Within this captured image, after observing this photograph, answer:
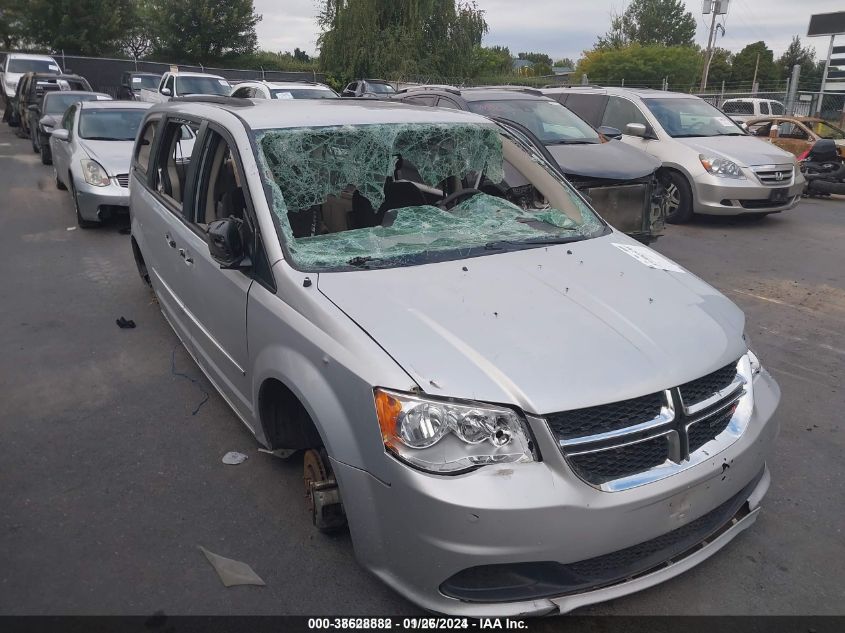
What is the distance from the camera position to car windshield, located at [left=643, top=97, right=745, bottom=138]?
1081 cm

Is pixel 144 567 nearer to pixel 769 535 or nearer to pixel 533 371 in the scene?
pixel 533 371

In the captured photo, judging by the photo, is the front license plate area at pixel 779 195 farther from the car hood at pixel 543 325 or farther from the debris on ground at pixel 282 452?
the debris on ground at pixel 282 452

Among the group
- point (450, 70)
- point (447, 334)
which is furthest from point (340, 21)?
point (447, 334)

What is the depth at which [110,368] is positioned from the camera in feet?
16.7

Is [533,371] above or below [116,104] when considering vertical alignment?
below

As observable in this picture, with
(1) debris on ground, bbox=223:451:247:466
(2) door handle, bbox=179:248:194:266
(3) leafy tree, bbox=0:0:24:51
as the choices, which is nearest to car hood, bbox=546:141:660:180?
(2) door handle, bbox=179:248:194:266

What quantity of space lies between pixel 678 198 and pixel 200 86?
13.1 m

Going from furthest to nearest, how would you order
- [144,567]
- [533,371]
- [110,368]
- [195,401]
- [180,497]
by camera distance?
[110,368]
[195,401]
[180,497]
[144,567]
[533,371]

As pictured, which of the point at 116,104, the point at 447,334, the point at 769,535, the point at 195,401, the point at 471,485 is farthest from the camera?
the point at 116,104

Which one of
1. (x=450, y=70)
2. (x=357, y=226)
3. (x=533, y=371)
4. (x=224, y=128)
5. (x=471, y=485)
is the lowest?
(x=471, y=485)

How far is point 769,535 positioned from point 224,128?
333 centimetres

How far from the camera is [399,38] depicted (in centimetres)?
2961

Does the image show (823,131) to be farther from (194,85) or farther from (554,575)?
(554,575)

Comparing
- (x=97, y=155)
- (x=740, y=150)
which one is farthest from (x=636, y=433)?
(x=740, y=150)
